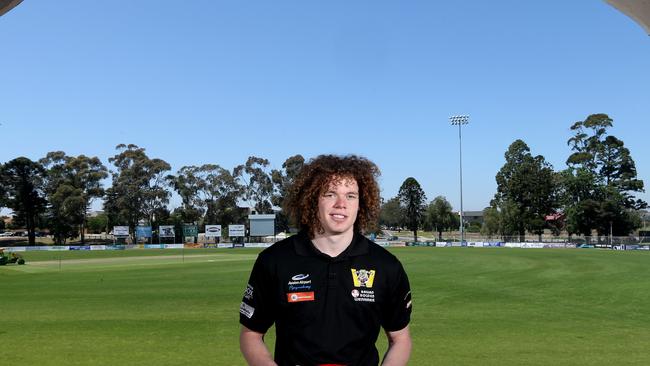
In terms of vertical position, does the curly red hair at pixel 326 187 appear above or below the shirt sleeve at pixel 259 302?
above

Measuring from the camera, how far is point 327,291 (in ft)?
8.39

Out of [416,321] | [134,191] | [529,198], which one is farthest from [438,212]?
[416,321]

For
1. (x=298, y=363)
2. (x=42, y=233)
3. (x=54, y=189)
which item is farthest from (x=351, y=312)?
(x=42, y=233)

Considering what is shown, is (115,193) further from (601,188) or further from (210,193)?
(601,188)

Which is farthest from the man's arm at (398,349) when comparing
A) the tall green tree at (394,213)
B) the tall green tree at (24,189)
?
the tall green tree at (394,213)

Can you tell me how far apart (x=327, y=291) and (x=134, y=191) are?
95537 mm

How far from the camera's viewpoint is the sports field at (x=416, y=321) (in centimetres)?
853

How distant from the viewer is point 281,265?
2.61 meters

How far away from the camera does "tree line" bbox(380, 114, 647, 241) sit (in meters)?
79.1

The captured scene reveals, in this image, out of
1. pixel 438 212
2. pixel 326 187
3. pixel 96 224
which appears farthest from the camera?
pixel 438 212

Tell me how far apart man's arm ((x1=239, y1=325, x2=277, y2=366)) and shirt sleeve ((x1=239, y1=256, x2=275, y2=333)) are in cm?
4

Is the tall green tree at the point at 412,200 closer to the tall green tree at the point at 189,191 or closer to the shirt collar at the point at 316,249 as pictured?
the tall green tree at the point at 189,191

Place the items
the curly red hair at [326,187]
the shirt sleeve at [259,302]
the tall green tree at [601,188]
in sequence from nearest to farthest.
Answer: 1. the shirt sleeve at [259,302]
2. the curly red hair at [326,187]
3. the tall green tree at [601,188]

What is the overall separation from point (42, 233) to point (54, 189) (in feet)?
70.3
